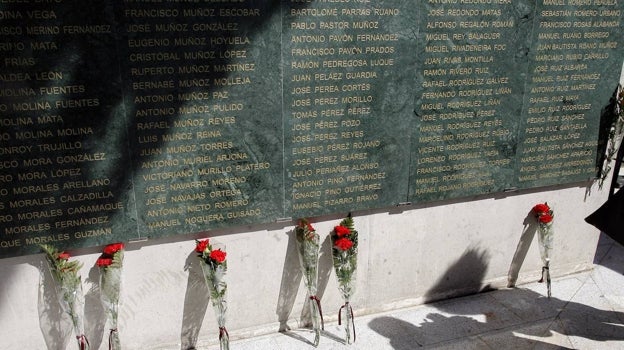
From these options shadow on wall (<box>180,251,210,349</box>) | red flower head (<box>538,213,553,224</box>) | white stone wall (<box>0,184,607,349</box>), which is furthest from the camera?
red flower head (<box>538,213,553,224</box>)

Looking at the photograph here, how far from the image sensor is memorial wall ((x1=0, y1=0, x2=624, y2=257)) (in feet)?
12.1

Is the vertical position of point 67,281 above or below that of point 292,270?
above

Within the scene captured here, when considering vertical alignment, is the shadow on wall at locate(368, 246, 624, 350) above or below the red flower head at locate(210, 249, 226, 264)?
below

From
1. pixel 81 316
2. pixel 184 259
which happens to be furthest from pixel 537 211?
pixel 81 316

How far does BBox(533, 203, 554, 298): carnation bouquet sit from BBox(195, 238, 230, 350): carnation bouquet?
3617 millimetres

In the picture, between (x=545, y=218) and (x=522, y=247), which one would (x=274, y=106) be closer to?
(x=545, y=218)

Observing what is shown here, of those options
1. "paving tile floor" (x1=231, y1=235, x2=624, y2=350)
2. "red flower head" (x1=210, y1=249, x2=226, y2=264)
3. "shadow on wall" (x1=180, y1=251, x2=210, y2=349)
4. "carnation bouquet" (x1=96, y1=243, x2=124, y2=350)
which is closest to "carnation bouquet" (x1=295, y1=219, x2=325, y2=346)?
"paving tile floor" (x1=231, y1=235, x2=624, y2=350)

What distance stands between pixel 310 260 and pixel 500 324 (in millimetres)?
2200

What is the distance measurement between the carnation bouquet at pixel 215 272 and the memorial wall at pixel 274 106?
0.22 meters

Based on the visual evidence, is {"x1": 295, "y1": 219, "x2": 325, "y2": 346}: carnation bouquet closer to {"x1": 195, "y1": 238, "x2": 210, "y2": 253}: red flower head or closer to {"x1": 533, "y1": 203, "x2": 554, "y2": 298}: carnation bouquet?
{"x1": 195, "y1": 238, "x2": 210, "y2": 253}: red flower head

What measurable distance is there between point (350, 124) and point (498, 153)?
1803 mm

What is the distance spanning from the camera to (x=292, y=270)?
4871 millimetres

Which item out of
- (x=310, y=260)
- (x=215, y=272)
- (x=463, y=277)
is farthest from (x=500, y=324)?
(x=215, y=272)

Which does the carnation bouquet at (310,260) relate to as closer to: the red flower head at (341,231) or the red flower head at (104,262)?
the red flower head at (341,231)
